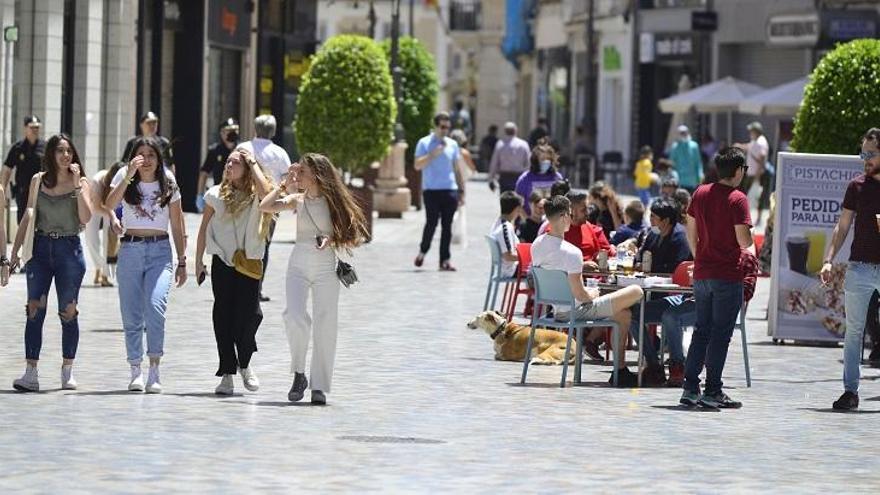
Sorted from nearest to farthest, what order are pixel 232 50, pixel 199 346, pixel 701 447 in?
pixel 701 447, pixel 199 346, pixel 232 50

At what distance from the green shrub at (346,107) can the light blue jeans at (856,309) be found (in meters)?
21.7

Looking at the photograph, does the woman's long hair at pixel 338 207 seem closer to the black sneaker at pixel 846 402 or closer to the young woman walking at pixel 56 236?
the young woman walking at pixel 56 236

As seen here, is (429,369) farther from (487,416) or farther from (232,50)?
(232,50)

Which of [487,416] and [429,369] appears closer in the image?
[487,416]

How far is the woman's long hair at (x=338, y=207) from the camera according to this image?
1458cm

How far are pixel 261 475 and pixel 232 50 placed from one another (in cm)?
3327

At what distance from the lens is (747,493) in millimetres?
11055

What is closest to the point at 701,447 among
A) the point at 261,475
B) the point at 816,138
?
the point at 261,475

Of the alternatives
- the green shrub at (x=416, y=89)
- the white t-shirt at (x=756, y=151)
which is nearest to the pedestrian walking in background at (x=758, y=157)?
the white t-shirt at (x=756, y=151)

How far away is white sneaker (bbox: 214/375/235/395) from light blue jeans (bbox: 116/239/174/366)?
1.62 ft

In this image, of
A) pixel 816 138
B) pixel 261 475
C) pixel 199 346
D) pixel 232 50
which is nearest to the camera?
pixel 261 475

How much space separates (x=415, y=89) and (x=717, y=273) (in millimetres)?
35062

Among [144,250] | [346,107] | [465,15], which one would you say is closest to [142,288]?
[144,250]

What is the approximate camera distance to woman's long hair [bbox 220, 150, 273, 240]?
15062 millimetres
